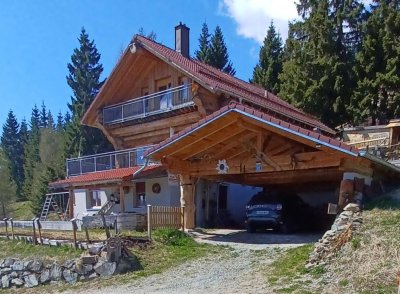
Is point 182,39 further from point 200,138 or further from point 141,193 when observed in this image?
point 200,138

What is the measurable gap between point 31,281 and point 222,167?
7210 mm

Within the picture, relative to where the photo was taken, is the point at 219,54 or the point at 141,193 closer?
the point at 141,193

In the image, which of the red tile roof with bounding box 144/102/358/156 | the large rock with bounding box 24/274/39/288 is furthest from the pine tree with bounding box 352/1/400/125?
the large rock with bounding box 24/274/39/288

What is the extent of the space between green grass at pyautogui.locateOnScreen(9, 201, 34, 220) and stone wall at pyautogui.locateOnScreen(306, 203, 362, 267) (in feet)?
124

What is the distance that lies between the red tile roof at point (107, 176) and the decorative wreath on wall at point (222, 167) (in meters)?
5.84

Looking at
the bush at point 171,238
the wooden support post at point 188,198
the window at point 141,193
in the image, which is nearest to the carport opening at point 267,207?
the wooden support post at point 188,198

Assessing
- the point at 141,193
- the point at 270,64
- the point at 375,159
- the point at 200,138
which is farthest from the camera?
the point at 270,64

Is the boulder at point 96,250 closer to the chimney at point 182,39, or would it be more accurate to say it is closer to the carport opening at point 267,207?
the carport opening at point 267,207

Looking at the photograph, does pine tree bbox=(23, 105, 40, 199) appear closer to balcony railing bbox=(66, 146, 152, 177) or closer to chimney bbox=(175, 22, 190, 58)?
balcony railing bbox=(66, 146, 152, 177)

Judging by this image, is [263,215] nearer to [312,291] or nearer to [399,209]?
[399,209]

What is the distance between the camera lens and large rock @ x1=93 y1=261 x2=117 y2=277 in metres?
12.2

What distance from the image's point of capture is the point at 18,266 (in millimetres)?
14617

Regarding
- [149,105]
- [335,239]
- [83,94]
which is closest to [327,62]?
[149,105]

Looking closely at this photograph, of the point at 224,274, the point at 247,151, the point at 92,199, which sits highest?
the point at 247,151
